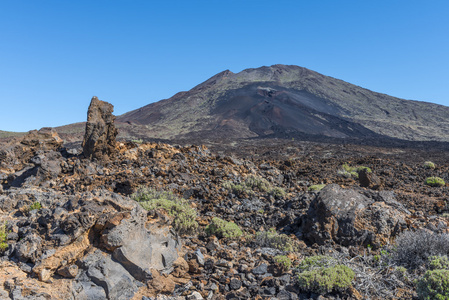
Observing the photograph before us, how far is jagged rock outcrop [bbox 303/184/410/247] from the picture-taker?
579 centimetres

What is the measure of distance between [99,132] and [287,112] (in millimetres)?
58461

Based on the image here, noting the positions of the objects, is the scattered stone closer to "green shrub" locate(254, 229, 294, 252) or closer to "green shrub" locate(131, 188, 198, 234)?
"green shrub" locate(254, 229, 294, 252)

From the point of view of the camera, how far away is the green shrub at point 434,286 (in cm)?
358

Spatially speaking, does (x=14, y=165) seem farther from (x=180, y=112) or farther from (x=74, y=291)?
(x=180, y=112)

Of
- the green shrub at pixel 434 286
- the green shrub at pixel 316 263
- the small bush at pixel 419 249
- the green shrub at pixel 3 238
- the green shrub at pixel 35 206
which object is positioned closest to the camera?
the green shrub at pixel 434 286

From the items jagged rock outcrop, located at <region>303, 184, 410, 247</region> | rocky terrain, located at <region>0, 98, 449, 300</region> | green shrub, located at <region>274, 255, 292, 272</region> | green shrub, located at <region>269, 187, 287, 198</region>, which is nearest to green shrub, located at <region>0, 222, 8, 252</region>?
rocky terrain, located at <region>0, 98, 449, 300</region>

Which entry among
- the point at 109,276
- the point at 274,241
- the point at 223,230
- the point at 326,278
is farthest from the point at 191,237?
the point at 326,278

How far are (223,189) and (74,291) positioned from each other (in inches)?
244

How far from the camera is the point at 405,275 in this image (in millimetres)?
4316

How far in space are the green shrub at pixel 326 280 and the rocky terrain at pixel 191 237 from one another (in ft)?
0.05

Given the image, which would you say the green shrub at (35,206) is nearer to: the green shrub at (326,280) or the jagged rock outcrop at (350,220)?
the green shrub at (326,280)

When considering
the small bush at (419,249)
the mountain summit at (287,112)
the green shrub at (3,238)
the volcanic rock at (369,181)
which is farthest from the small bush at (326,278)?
the mountain summit at (287,112)

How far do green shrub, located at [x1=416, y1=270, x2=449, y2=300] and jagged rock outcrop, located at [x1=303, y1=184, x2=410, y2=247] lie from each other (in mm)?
1873

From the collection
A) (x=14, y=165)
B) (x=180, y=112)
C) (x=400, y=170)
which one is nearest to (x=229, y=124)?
(x=180, y=112)
